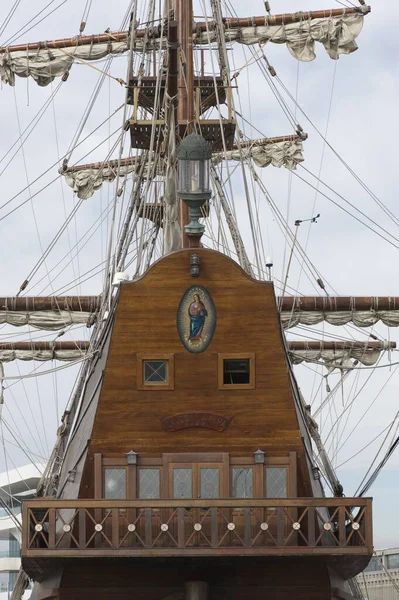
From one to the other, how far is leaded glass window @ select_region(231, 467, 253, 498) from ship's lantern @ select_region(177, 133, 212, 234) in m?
3.69

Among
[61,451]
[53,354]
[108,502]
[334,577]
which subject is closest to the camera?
[108,502]

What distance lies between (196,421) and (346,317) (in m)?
14.6

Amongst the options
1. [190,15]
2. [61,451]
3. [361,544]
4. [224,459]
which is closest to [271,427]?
[224,459]

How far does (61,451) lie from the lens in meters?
30.4

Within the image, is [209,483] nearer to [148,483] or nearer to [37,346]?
[148,483]

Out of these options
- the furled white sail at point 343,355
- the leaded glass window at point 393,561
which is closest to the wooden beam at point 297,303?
the furled white sail at point 343,355

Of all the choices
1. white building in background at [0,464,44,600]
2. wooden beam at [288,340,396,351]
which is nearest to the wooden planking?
wooden beam at [288,340,396,351]

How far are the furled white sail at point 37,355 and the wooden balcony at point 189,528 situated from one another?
62.9ft

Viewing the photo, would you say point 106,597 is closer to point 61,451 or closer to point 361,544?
point 361,544

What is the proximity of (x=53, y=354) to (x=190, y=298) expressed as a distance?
19266mm

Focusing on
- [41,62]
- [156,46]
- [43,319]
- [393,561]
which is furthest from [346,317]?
[393,561]

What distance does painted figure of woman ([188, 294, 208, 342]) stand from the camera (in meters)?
22.3

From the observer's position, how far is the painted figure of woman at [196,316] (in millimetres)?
22297

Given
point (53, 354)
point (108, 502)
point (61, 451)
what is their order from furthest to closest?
point (53, 354), point (61, 451), point (108, 502)
